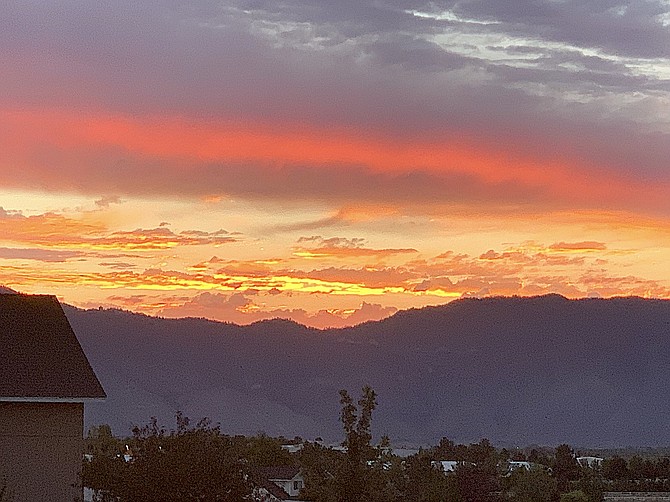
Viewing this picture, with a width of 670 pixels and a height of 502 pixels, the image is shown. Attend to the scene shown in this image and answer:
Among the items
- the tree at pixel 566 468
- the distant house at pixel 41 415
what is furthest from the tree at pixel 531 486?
the distant house at pixel 41 415

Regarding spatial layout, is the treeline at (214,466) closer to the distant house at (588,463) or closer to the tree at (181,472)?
the tree at (181,472)

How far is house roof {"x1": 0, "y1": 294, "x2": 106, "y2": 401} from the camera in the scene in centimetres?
2667

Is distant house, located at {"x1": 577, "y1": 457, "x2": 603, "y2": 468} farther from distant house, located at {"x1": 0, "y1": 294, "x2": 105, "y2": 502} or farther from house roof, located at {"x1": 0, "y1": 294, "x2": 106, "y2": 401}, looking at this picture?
distant house, located at {"x1": 0, "y1": 294, "x2": 105, "y2": 502}

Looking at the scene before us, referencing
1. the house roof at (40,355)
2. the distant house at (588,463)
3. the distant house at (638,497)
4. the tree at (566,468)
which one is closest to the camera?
the house roof at (40,355)

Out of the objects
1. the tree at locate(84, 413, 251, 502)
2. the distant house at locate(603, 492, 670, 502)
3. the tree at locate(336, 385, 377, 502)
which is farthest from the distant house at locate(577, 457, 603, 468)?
the tree at locate(84, 413, 251, 502)

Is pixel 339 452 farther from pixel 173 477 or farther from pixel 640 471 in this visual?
pixel 640 471

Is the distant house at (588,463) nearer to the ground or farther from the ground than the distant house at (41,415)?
nearer to the ground

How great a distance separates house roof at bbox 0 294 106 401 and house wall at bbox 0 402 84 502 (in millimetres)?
398

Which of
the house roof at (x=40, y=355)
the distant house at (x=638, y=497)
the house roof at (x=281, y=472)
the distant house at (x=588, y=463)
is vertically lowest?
the distant house at (x=638, y=497)

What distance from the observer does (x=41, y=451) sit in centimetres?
2683

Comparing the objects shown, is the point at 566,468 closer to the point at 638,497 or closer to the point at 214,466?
the point at 638,497

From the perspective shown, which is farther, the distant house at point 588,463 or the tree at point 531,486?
the distant house at point 588,463

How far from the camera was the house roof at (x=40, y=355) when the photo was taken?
87.5ft

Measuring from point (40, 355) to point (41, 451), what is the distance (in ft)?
7.02
